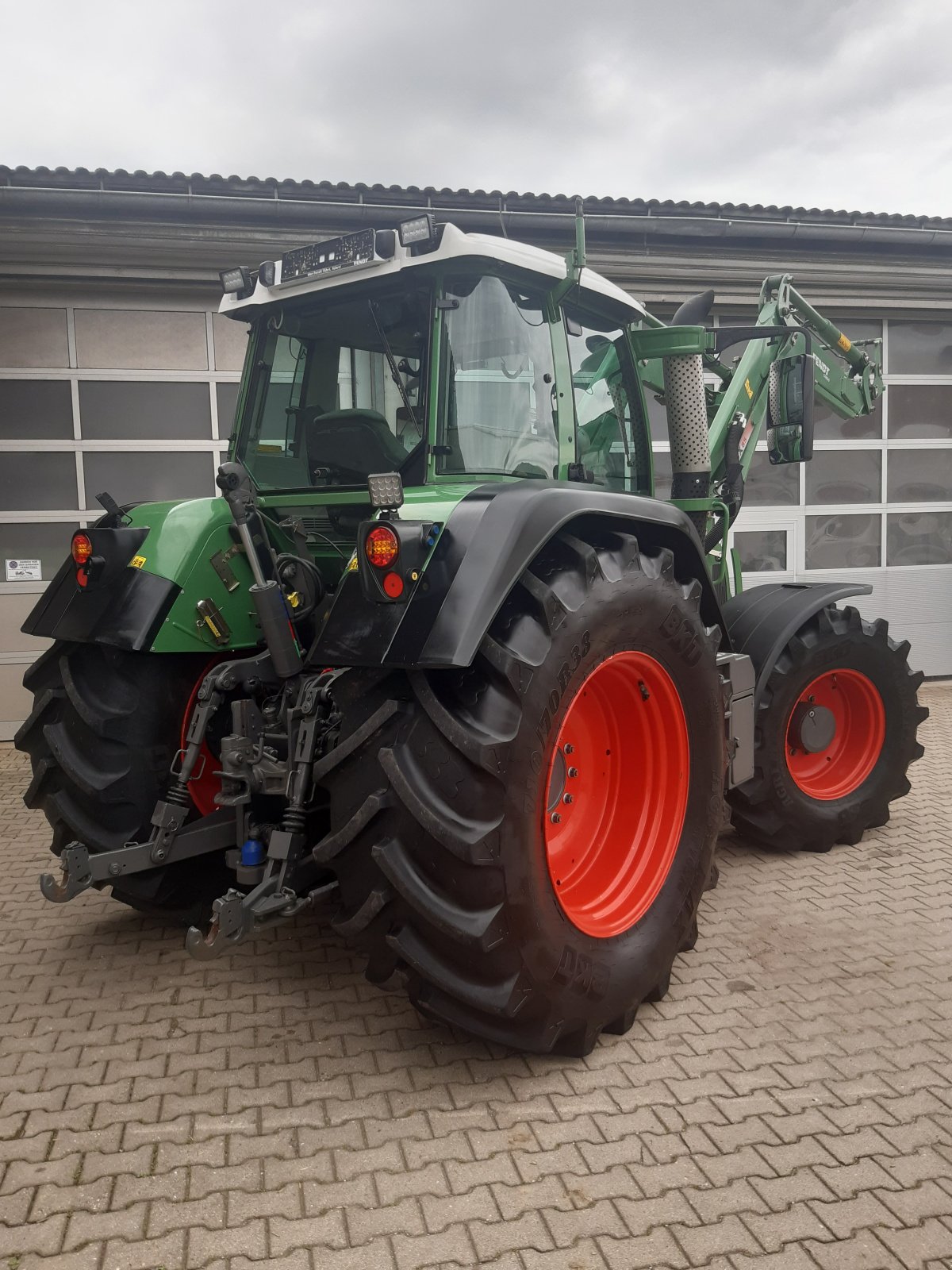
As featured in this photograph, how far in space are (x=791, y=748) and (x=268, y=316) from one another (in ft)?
9.60

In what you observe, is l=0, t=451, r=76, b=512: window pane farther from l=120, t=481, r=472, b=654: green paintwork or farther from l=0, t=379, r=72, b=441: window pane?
l=120, t=481, r=472, b=654: green paintwork

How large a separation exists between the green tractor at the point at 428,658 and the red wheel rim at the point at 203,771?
12 mm

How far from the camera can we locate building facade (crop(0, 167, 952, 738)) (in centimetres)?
641

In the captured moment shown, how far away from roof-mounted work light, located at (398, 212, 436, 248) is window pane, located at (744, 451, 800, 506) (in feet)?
19.7

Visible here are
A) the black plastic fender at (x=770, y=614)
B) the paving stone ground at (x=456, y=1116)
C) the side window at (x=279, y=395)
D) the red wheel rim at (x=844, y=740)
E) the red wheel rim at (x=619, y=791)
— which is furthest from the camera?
the red wheel rim at (x=844, y=740)

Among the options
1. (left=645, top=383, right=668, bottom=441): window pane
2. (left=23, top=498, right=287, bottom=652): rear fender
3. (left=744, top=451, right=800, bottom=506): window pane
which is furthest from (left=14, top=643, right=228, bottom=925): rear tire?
(left=744, top=451, right=800, bottom=506): window pane

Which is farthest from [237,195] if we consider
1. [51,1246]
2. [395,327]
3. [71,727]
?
[51,1246]

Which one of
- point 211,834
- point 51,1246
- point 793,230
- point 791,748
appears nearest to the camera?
point 51,1246

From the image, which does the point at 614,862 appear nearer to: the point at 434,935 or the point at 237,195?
the point at 434,935

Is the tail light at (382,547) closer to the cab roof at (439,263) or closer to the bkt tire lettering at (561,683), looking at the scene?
the bkt tire lettering at (561,683)

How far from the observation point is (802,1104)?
2389 mm

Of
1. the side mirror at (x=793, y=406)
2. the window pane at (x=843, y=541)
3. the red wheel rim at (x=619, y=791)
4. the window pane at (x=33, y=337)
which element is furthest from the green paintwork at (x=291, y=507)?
the window pane at (x=843, y=541)

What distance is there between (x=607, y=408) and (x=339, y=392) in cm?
101

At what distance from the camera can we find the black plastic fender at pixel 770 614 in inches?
163
